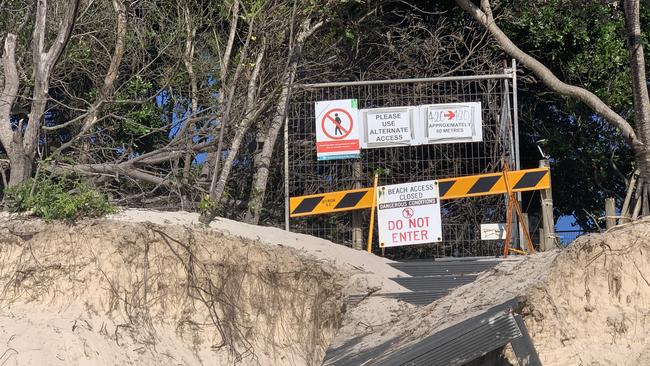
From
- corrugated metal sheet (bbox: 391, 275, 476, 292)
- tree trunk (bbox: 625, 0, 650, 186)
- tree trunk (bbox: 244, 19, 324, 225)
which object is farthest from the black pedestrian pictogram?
tree trunk (bbox: 625, 0, 650, 186)

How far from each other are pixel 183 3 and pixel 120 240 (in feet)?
19.4

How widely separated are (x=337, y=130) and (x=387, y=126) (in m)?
0.77

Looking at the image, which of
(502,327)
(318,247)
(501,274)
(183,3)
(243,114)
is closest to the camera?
(502,327)

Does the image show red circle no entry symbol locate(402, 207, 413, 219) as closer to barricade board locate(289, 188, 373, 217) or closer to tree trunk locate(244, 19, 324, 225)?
barricade board locate(289, 188, 373, 217)

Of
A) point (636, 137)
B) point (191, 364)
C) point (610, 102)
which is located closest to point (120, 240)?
point (191, 364)

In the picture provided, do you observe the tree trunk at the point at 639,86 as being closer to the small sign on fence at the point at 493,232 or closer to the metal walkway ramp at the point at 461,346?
the small sign on fence at the point at 493,232

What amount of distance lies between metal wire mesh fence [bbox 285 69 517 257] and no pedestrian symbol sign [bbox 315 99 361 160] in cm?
32

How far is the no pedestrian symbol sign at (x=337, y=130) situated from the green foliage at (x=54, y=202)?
146 inches

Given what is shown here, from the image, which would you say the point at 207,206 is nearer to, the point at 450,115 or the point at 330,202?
the point at 330,202

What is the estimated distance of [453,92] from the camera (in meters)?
14.9

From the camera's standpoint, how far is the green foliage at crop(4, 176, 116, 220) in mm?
11391

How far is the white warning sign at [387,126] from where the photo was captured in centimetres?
1432

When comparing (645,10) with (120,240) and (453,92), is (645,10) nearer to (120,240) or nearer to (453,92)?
(453,92)

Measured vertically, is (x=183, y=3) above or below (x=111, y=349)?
Answer: above
